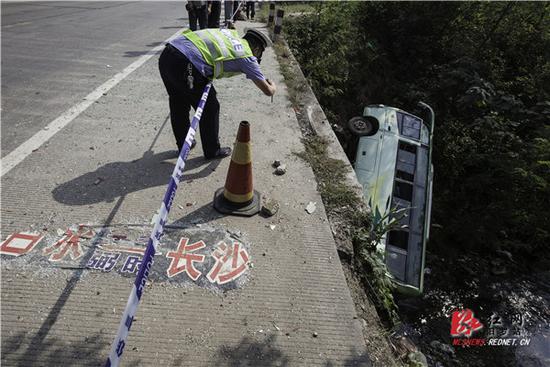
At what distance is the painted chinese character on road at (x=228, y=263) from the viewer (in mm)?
2502

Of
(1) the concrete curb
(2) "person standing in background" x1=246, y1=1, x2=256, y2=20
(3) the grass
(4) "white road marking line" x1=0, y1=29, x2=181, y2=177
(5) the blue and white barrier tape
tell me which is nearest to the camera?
(5) the blue and white barrier tape

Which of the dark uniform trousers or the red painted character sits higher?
the dark uniform trousers

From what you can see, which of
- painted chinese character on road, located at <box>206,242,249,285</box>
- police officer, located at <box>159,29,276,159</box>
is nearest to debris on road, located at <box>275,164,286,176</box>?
police officer, located at <box>159,29,276,159</box>

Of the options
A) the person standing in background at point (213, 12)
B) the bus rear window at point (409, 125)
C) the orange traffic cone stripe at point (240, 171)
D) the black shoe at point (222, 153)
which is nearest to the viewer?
the orange traffic cone stripe at point (240, 171)

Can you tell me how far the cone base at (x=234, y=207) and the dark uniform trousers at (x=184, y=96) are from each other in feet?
2.52

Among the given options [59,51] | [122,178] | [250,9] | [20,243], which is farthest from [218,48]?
[250,9]

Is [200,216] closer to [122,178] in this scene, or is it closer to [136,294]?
[122,178]

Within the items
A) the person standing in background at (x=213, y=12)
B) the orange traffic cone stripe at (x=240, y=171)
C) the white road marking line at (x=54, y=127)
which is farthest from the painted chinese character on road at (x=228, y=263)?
the person standing in background at (x=213, y=12)

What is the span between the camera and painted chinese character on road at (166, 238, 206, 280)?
250 cm

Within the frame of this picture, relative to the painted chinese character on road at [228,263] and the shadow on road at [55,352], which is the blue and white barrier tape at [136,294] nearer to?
the shadow on road at [55,352]

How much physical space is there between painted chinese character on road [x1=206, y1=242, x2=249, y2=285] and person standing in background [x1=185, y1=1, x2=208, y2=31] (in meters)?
7.10

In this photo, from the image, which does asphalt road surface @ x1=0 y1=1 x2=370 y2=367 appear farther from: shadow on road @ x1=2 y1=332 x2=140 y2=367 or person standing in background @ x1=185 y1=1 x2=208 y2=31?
person standing in background @ x1=185 y1=1 x2=208 y2=31

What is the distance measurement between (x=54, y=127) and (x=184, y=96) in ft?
6.46

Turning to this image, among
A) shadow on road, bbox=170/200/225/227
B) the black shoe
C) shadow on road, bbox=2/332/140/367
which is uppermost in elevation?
the black shoe
